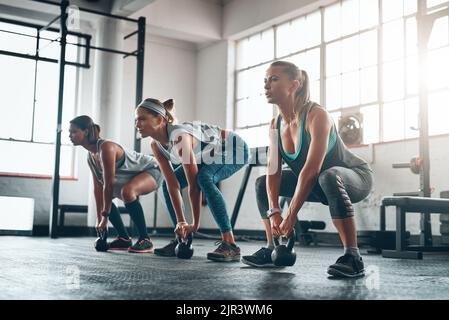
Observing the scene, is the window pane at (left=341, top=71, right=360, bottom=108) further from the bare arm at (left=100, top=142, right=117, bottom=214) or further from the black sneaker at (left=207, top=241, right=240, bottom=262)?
the black sneaker at (left=207, top=241, right=240, bottom=262)

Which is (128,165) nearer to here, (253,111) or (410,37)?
(410,37)

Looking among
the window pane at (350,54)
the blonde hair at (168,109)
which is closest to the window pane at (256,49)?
the window pane at (350,54)

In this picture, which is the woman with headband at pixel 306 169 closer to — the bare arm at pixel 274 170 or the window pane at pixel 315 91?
the bare arm at pixel 274 170

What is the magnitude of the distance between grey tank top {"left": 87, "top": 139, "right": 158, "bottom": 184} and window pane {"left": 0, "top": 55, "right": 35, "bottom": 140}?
4.00 metres

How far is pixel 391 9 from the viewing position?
6.04 metres

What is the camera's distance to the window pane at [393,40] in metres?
5.90

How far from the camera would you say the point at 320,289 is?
69.7 inches

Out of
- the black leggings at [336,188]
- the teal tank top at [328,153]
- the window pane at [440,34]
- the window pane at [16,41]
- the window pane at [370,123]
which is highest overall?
the window pane at [16,41]

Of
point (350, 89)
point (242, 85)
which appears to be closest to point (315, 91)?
point (350, 89)

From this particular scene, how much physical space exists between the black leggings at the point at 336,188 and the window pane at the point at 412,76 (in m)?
3.65

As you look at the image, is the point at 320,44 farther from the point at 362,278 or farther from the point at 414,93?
the point at 362,278

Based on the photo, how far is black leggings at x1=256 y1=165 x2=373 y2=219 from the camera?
6.86ft

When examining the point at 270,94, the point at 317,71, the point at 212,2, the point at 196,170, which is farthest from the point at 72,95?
the point at 270,94

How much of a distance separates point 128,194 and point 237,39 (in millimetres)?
5107
